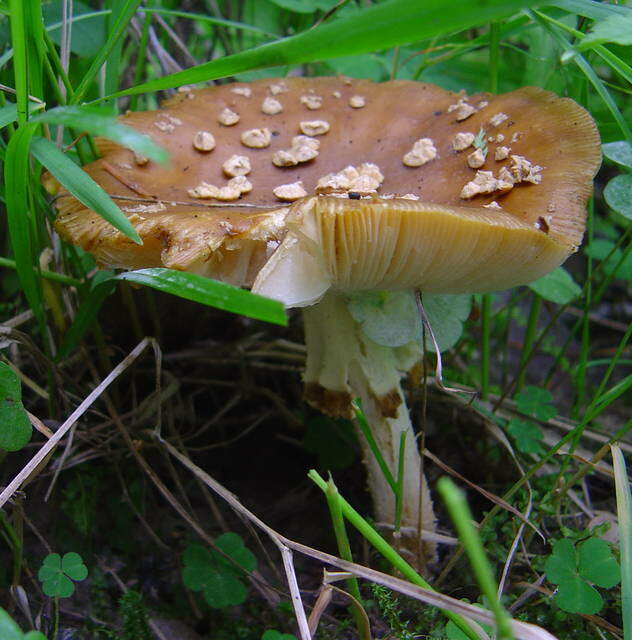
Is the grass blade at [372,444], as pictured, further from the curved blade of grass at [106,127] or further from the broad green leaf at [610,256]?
the broad green leaf at [610,256]

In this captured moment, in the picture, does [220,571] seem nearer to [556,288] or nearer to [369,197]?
[369,197]

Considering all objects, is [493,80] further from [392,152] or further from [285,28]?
[285,28]

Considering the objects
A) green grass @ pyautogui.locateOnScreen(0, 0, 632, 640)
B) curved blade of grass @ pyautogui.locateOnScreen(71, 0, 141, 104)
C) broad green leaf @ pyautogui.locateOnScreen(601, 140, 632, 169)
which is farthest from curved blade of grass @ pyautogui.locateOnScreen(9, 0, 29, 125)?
broad green leaf @ pyautogui.locateOnScreen(601, 140, 632, 169)

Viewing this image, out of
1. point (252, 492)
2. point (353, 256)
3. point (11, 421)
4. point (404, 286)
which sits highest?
point (353, 256)

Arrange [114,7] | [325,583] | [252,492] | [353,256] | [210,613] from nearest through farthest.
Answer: [325,583], [353,256], [114,7], [210,613], [252,492]

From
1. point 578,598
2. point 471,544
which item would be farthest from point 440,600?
point 578,598

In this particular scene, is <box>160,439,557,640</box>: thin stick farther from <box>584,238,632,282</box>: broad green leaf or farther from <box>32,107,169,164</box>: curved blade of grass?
<box>584,238,632,282</box>: broad green leaf

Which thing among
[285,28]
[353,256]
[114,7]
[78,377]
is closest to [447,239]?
[353,256]
